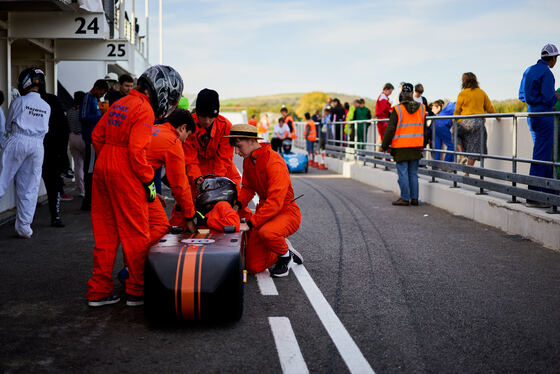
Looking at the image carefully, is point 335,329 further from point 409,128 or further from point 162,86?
point 409,128

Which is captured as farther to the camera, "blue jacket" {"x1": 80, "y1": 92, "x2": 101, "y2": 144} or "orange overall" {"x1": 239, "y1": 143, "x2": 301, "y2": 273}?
"blue jacket" {"x1": 80, "y1": 92, "x2": 101, "y2": 144}

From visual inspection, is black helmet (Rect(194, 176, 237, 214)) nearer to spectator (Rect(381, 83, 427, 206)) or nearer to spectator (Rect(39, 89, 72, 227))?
spectator (Rect(39, 89, 72, 227))

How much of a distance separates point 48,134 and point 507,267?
20.4ft

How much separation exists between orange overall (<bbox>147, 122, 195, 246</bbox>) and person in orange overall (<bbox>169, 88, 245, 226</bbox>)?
38.6 inches

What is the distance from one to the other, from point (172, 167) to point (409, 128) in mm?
7190

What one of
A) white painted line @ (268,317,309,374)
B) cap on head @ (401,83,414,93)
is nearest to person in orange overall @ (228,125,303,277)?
white painted line @ (268,317,309,374)

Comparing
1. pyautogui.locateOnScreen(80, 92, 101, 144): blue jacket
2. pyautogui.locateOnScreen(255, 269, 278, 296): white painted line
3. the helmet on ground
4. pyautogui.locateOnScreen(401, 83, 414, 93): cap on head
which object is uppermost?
pyautogui.locateOnScreen(401, 83, 414, 93): cap on head

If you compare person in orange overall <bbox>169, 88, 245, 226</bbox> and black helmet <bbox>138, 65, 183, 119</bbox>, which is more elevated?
black helmet <bbox>138, 65, 183, 119</bbox>

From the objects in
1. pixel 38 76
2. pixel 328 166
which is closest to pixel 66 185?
pixel 38 76

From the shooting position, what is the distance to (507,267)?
677 centimetres

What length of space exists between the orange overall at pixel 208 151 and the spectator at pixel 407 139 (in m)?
5.48

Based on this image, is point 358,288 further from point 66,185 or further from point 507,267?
point 66,185

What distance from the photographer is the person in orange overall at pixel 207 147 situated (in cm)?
665

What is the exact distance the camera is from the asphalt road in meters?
4.10
